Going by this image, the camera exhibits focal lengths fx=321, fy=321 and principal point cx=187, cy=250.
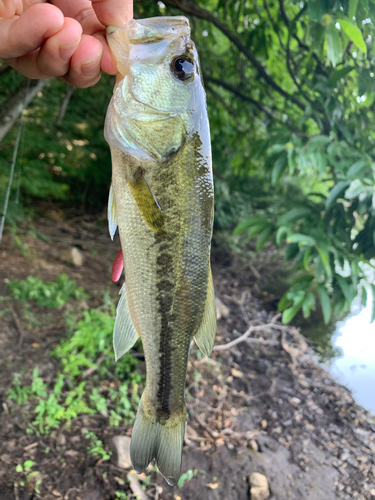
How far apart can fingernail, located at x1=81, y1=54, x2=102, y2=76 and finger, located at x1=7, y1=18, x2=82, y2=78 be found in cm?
6

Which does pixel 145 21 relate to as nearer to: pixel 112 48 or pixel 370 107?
pixel 112 48

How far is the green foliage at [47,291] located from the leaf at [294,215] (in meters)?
2.51

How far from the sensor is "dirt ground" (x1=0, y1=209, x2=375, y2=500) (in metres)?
2.35

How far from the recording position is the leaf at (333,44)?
208 centimetres

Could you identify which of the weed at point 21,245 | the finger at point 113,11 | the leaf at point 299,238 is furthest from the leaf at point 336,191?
the weed at point 21,245

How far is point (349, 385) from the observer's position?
452 cm

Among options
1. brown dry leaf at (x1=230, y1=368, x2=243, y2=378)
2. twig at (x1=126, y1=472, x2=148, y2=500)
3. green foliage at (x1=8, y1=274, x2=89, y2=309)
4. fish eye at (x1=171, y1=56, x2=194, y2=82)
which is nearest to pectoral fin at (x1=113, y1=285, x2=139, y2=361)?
fish eye at (x1=171, y1=56, x2=194, y2=82)

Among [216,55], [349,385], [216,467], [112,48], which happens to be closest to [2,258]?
[216,467]

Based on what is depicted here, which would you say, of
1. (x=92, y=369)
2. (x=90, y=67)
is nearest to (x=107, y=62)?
(x=90, y=67)

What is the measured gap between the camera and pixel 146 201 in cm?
106

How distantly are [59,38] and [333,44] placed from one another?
1.84 metres

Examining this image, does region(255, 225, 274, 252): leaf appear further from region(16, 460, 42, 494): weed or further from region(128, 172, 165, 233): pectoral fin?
region(16, 460, 42, 494): weed

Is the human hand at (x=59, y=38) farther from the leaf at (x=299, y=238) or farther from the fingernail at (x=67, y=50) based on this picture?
the leaf at (x=299, y=238)

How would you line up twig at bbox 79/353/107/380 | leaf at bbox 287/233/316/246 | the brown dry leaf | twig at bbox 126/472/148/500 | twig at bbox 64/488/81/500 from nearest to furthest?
twig at bbox 64/488/81/500 < twig at bbox 126/472/148/500 < leaf at bbox 287/233/316/246 < twig at bbox 79/353/107/380 < the brown dry leaf
